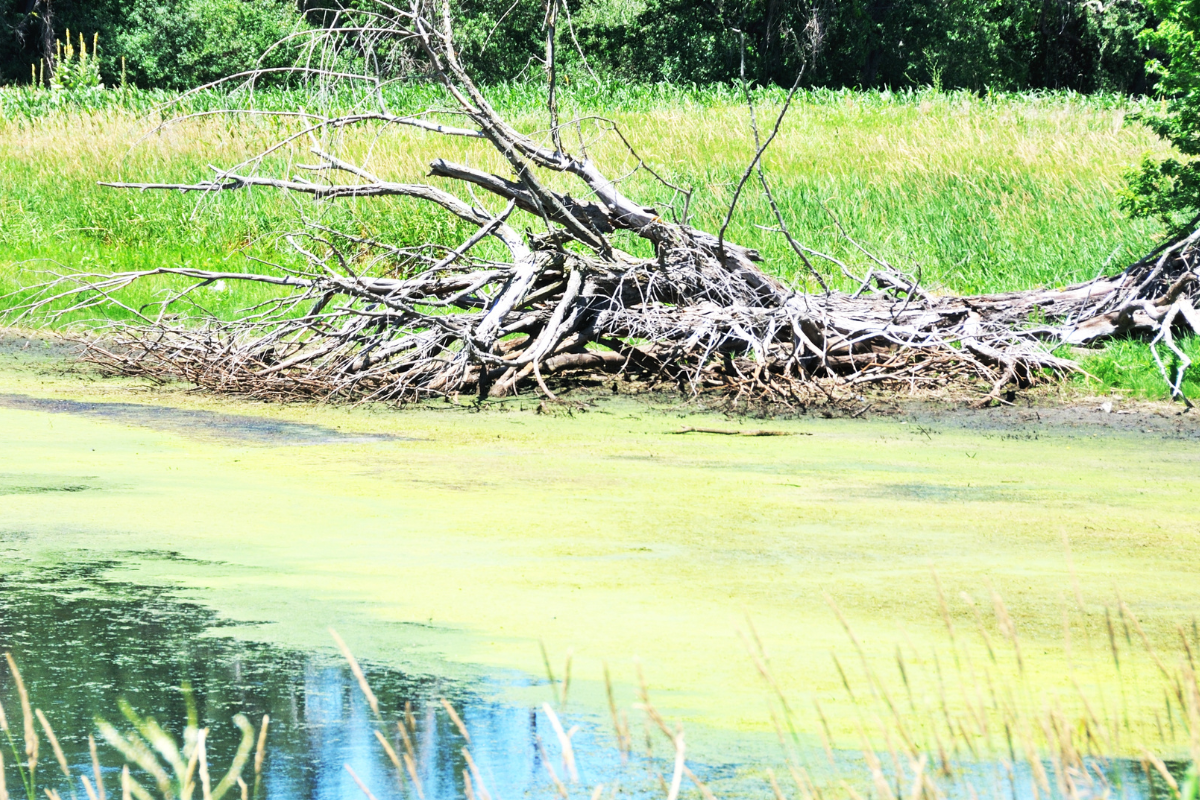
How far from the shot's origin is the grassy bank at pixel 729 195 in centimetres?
1102

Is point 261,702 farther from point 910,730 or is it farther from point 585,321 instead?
point 585,321

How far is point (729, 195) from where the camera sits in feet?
40.8

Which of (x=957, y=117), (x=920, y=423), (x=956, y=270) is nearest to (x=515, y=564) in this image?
(x=920, y=423)

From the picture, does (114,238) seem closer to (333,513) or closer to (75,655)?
(333,513)

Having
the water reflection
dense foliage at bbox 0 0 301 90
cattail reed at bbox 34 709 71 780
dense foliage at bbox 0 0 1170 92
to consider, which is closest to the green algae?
the water reflection

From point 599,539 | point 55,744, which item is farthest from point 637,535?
point 55,744

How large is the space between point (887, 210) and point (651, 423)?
5410mm

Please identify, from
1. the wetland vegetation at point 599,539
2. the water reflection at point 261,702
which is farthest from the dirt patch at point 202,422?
the water reflection at point 261,702

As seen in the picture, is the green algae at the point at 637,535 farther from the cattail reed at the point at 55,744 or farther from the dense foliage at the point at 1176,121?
the dense foliage at the point at 1176,121

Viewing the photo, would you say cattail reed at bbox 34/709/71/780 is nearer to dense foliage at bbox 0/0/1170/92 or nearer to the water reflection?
the water reflection

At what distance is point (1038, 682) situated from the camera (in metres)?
3.22

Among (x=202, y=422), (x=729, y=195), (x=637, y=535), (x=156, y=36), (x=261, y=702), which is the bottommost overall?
(x=202, y=422)

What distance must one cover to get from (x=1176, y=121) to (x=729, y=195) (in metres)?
4.13

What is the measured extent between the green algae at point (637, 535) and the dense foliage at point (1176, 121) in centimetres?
242
